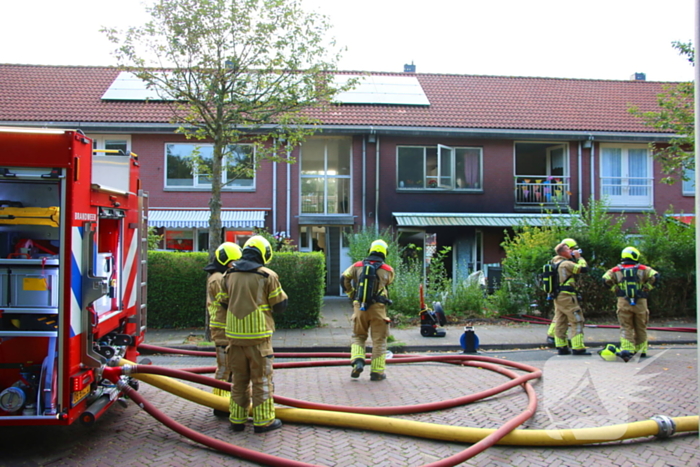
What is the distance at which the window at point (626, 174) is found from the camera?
19.0 m

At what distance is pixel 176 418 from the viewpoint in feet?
17.9

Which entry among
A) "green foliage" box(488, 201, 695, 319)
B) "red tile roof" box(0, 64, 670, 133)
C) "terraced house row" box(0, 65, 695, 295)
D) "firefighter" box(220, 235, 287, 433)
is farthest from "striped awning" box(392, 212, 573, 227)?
"firefighter" box(220, 235, 287, 433)

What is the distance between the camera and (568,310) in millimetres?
8750

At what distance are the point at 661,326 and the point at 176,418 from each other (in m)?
10.6

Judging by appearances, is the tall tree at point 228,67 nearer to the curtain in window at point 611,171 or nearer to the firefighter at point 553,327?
the firefighter at point 553,327

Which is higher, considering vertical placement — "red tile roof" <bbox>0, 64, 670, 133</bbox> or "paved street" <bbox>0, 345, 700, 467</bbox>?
"red tile roof" <bbox>0, 64, 670, 133</bbox>

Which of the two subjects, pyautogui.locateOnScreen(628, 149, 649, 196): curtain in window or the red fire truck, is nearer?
the red fire truck

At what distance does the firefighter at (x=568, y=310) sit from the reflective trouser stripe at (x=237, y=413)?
5.90 meters

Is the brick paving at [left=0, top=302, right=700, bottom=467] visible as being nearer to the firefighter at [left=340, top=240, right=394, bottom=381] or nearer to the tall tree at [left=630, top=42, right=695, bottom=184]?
the firefighter at [left=340, top=240, right=394, bottom=381]

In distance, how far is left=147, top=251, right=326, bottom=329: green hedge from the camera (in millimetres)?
11094

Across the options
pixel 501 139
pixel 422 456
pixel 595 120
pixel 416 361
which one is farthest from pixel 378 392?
pixel 595 120

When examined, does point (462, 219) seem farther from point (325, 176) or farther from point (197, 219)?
point (197, 219)

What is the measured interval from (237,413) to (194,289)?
6.49 m

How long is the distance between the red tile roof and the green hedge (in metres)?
7.54
